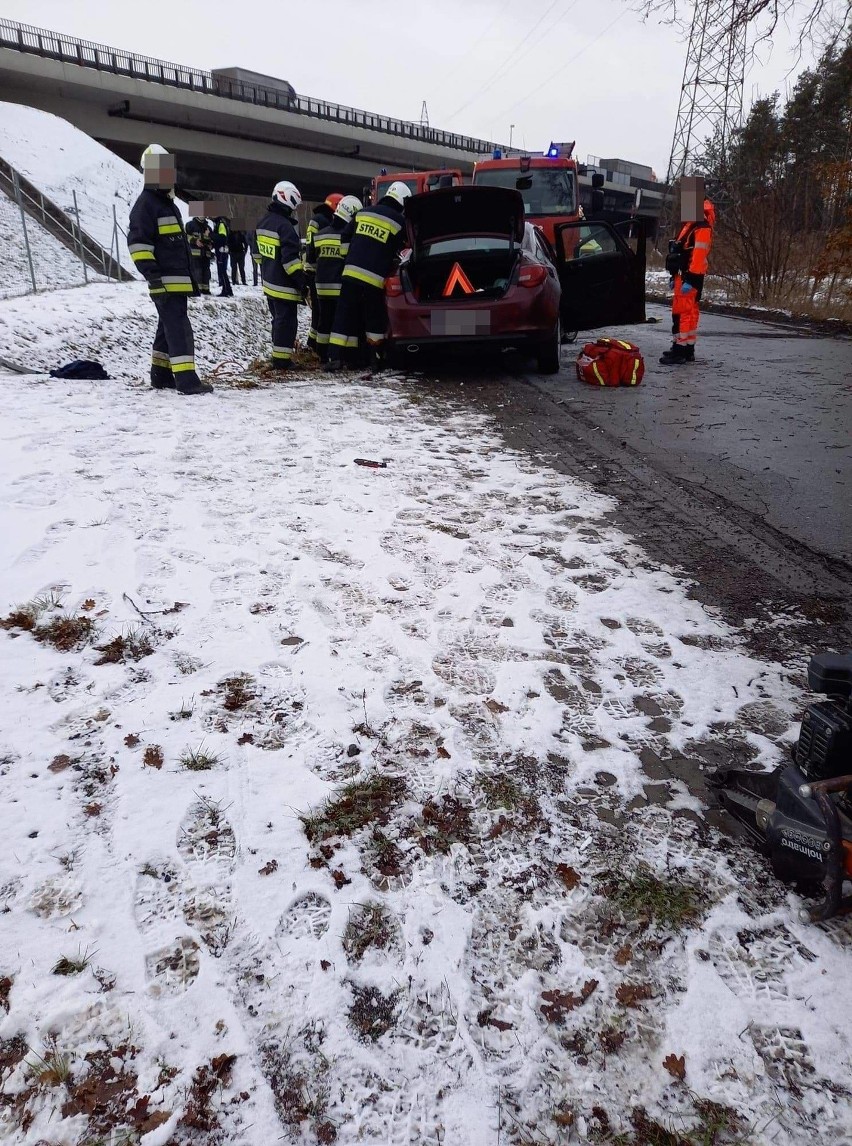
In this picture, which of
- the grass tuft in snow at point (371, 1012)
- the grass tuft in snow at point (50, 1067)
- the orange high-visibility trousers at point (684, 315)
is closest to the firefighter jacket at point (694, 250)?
the orange high-visibility trousers at point (684, 315)

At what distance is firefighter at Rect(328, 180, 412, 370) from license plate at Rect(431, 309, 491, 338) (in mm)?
698

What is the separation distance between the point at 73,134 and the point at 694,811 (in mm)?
28067

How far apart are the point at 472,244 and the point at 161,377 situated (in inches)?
141

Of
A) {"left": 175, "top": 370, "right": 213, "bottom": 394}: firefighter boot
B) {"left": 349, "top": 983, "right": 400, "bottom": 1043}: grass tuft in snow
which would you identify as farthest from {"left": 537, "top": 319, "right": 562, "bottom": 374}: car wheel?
{"left": 349, "top": 983, "right": 400, "bottom": 1043}: grass tuft in snow

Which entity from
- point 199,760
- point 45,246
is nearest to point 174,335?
point 199,760

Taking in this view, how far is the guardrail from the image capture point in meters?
14.6

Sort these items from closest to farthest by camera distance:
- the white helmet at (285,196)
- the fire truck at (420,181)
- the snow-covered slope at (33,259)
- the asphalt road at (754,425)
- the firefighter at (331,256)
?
the asphalt road at (754,425) < the white helmet at (285,196) < the firefighter at (331,256) < the snow-covered slope at (33,259) < the fire truck at (420,181)

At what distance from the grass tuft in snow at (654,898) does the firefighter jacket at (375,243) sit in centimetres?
688

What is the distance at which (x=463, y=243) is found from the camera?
7535 mm

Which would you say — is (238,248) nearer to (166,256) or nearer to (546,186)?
(546,186)

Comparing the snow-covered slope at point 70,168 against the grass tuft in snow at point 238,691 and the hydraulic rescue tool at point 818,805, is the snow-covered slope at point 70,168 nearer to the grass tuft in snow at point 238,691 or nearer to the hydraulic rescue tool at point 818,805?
the grass tuft in snow at point 238,691

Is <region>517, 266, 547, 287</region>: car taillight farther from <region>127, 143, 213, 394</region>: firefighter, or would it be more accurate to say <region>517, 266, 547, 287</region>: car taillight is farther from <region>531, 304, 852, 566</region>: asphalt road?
<region>127, 143, 213, 394</region>: firefighter

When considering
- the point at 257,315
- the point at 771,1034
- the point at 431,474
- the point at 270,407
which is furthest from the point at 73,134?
the point at 771,1034

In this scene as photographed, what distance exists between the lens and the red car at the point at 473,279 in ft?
23.0
